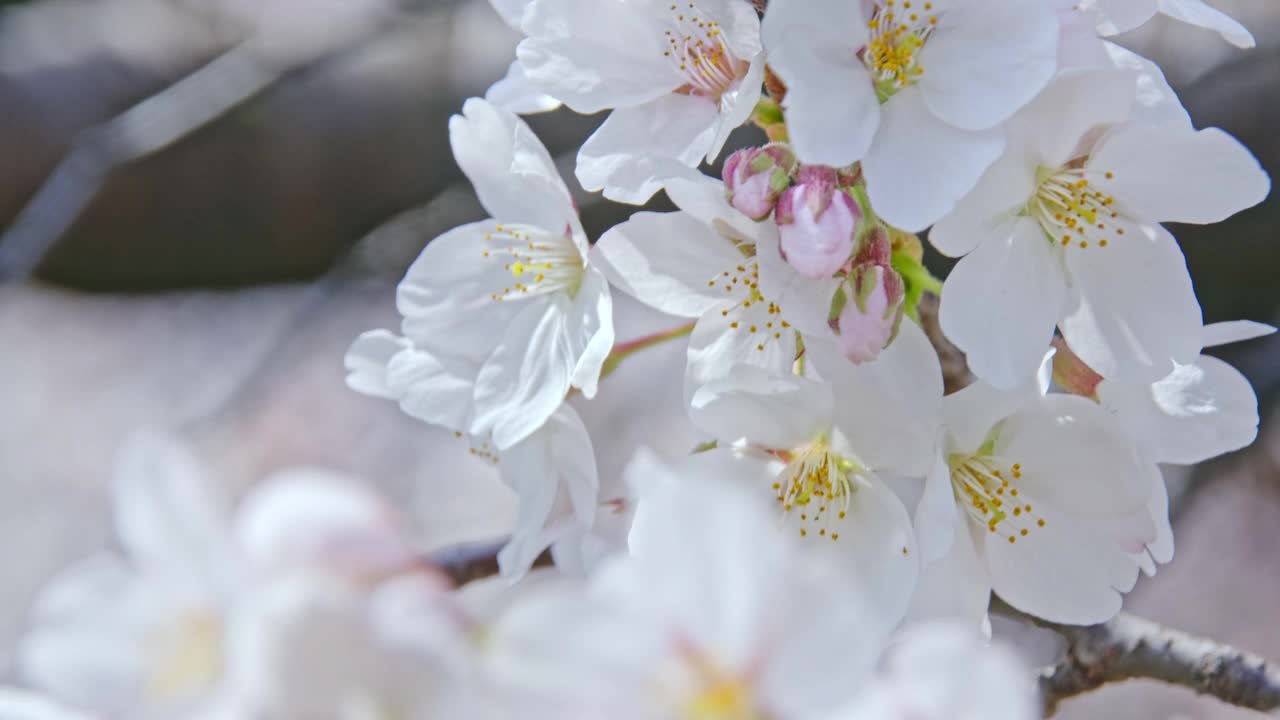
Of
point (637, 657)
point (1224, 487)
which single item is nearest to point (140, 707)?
point (637, 657)

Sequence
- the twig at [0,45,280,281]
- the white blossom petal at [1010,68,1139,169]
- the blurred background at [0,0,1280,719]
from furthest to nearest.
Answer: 1. the blurred background at [0,0,1280,719]
2. the twig at [0,45,280,281]
3. the white blossom petal at [1010,68,1139,169]

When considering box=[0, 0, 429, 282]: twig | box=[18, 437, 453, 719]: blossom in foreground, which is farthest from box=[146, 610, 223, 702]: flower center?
box=[0, 0, 429, 282]: twig

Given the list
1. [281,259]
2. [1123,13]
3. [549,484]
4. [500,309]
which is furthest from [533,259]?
[281,259]

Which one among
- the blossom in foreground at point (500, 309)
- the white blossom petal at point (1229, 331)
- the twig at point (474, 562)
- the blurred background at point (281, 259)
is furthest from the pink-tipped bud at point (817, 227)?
the blurred background at point (281, 259)

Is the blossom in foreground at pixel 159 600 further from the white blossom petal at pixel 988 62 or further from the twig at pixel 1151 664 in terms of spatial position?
the twig at pixel 1151 664

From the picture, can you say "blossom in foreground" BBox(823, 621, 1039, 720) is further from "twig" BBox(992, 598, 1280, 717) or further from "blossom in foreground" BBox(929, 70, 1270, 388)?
"twig" BBox(992, 598, 1280, 717)

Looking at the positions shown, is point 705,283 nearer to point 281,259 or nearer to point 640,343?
point 640,343

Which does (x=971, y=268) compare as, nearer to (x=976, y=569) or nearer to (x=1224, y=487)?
(x=976, y=569)
